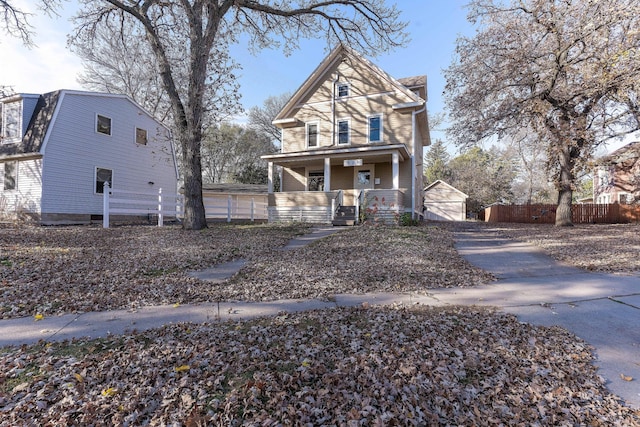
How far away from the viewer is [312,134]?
1684cm

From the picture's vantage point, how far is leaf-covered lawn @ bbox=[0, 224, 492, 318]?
4.26 metres

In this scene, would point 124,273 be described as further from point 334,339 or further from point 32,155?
point 32,155

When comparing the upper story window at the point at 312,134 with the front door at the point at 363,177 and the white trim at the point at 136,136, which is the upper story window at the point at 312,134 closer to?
the front door at the point at 363,177

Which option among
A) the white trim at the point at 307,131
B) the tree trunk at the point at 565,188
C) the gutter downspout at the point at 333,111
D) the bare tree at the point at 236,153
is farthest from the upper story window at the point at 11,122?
the tree trunk at the point at 565,188

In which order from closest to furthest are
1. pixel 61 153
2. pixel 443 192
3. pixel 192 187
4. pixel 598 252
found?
1. pixel 598 252
2. pixel 192 187
3. pixel 61 153
4. pixel 443 192

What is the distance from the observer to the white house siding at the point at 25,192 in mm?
12812

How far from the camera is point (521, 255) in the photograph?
732 cm

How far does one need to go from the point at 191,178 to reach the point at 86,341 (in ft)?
26.1

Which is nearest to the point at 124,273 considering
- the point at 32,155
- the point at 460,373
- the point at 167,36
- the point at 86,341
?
the point at 86,341

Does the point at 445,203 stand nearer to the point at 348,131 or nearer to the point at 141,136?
the point at 348,131

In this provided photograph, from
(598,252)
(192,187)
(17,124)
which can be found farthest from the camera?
(17,124)

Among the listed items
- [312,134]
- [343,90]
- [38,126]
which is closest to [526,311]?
[312,134]

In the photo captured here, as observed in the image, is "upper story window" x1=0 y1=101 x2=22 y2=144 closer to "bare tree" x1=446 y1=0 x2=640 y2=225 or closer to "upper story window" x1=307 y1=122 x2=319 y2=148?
"upper story window" x1=307 y1=122 x2=319 y2=148

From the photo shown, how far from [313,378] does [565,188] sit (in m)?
16.6
